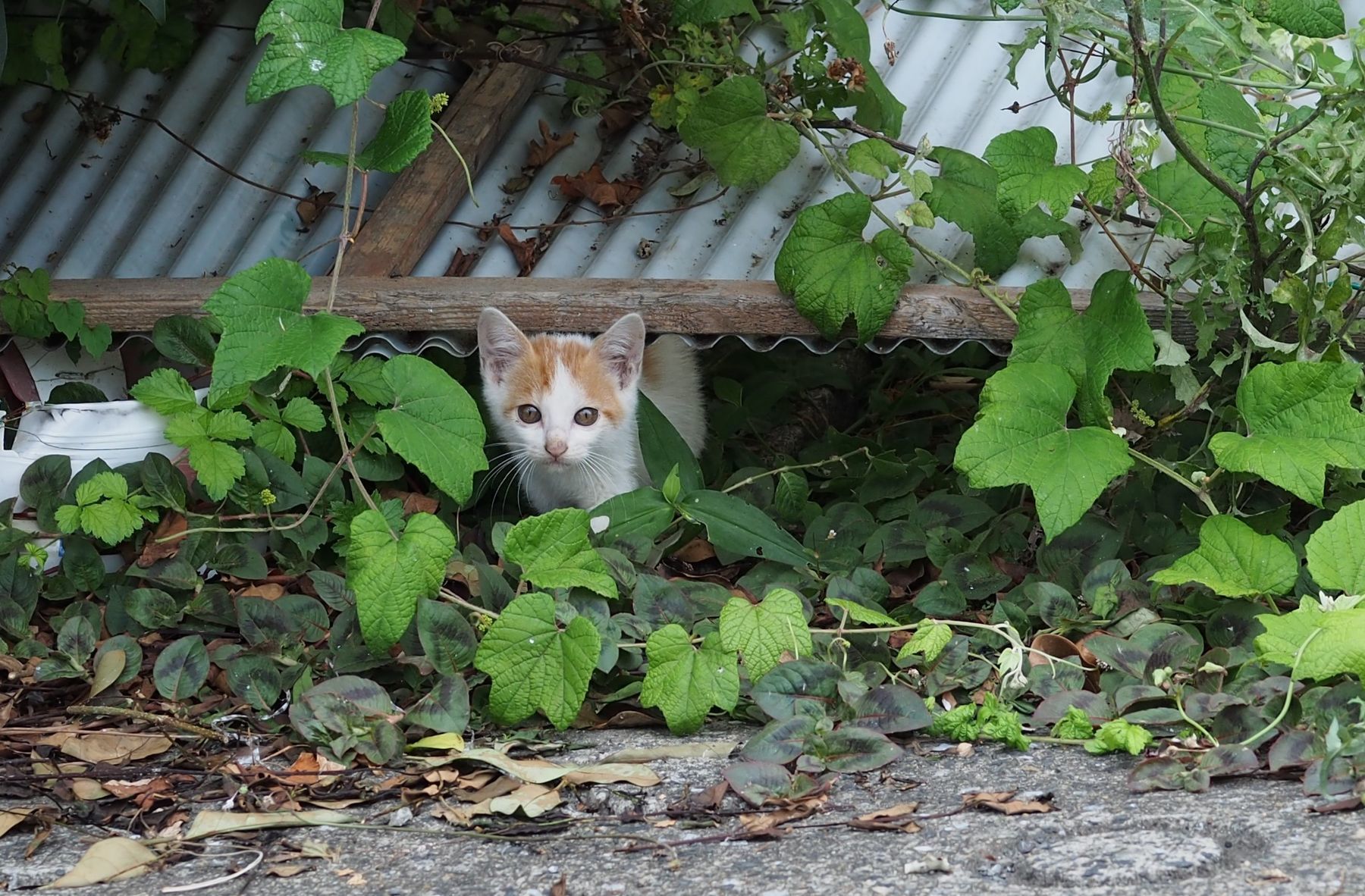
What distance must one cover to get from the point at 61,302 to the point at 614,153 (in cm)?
171

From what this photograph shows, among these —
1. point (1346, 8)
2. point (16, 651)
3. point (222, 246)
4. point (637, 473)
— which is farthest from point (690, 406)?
point (1346, 8)

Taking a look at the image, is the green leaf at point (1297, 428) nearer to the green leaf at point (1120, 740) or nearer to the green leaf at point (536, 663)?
the green leaf at point (1120, 740)

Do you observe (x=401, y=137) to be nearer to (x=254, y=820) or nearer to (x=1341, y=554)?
(x=254, y=820)

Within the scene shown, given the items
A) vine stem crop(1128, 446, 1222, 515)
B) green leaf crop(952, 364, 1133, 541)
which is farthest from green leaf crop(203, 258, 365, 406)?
vine stem crop(1128, 446, 1222, 515)

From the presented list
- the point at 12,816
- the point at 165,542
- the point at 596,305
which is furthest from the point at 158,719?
the point at 596,305

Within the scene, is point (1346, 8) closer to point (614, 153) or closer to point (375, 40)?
point (614, 153)

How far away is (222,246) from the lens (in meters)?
4.04

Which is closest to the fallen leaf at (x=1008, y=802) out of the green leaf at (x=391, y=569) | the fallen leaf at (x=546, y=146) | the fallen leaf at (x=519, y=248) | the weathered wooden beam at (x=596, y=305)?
the green leaf at (x=391, y=569)

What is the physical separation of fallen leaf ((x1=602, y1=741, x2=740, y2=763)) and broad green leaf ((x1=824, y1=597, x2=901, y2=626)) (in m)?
0.43

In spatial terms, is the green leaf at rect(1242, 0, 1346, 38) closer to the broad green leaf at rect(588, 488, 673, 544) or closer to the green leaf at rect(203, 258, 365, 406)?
the broad green leaf at rect(588, 488, 673, 544)

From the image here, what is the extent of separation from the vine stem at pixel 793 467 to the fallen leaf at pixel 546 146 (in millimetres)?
1261

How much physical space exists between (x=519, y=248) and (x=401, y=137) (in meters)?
1.10

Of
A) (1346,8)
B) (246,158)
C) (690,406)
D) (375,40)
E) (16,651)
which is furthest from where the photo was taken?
(246,158)

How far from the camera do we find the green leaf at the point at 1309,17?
250 centimetres
